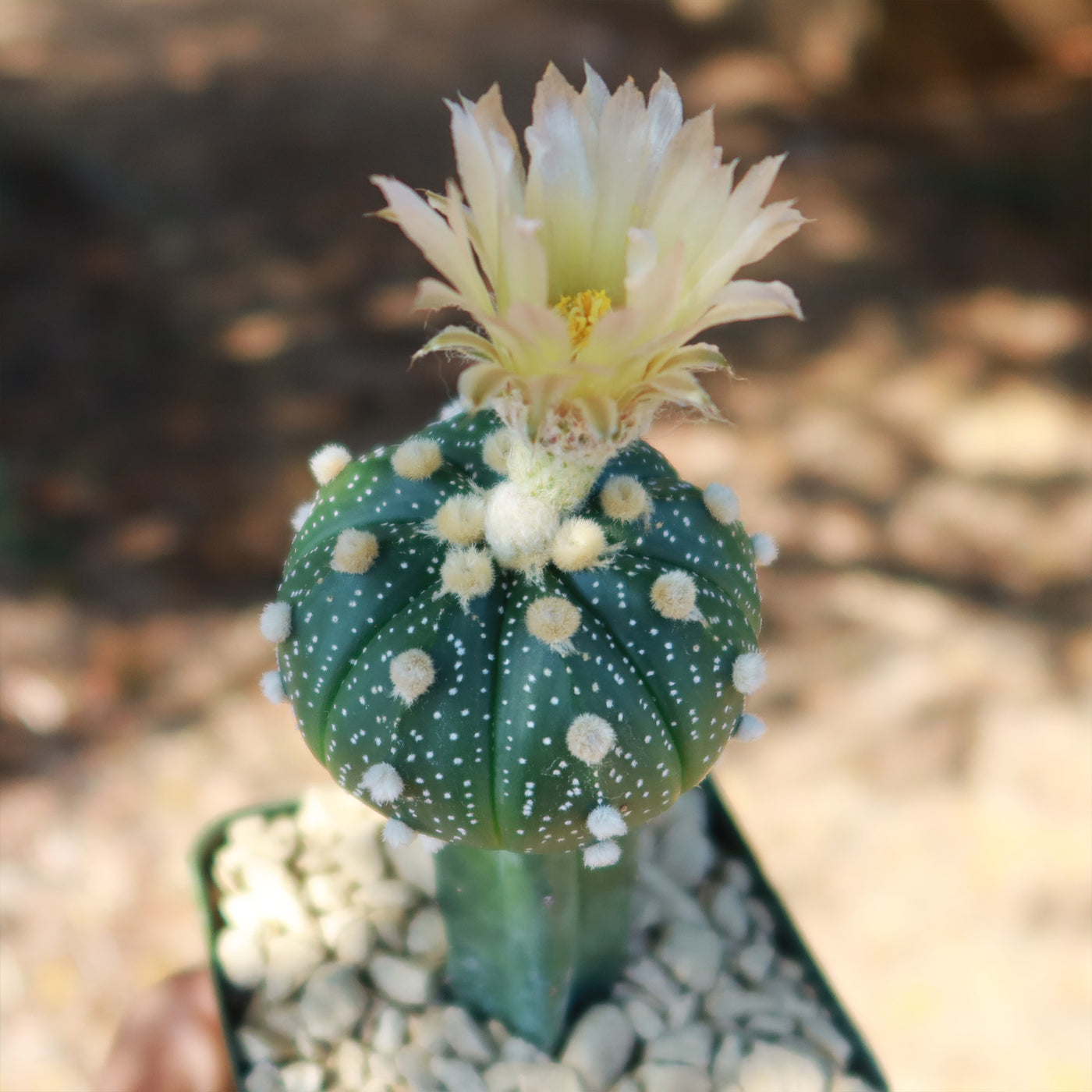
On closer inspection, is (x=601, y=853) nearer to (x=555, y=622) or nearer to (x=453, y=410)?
(x=555, y=622)

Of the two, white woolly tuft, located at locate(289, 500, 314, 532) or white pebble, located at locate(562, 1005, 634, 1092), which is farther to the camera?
white pebble, located at locate(562, 1005, 634, 1092)

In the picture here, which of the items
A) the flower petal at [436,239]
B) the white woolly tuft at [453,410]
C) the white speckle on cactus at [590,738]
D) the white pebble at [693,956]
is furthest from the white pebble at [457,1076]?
the flower petal at [436,239]

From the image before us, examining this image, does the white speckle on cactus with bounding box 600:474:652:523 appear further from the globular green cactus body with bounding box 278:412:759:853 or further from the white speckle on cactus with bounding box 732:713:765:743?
the white speckle on cactus with bounding box 732:713:765:743

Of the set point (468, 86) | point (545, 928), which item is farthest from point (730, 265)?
point (468, 86)

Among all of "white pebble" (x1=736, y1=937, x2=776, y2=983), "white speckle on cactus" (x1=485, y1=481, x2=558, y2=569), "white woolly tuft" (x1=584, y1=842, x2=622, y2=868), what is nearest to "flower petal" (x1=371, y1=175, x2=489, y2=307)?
"white speckle on cactus" (x1=485, y1=481, x2=558, y2=569)

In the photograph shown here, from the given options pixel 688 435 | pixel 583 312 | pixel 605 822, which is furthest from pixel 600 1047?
pixel 688 435

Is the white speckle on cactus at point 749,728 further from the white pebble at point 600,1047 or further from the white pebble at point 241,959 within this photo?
the white pebble at point 241,959
